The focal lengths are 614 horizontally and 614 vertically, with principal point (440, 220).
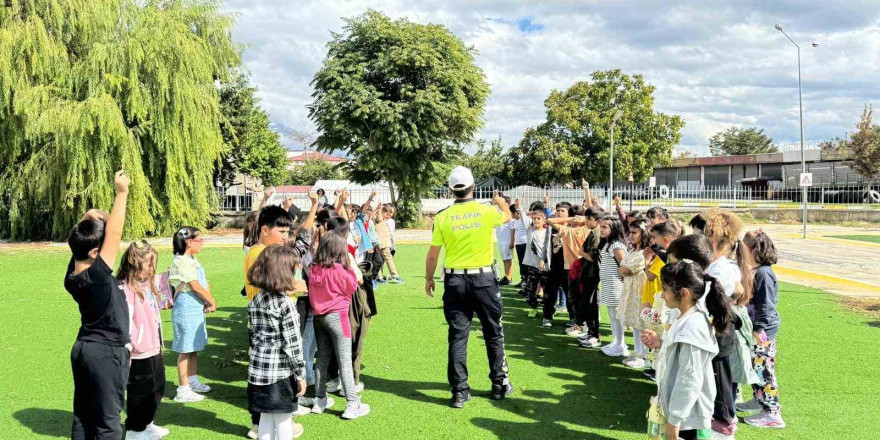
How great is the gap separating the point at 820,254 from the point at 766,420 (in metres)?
15.8

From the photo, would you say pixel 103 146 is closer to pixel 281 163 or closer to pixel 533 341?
pixel 533 341

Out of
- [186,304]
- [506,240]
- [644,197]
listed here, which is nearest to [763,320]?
[186,304]

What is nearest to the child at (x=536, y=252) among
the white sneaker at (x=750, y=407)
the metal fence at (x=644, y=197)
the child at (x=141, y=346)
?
the white sneaker at (x=750, y=407)

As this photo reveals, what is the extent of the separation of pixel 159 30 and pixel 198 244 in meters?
19.7

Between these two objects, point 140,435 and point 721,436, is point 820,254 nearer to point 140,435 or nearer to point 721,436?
point 721,436

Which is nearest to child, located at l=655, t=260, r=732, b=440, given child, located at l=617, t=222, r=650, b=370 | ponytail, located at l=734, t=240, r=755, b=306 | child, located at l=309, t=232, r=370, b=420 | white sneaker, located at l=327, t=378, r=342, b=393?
ponytail, located at l=734, t=240, r=755, b=306

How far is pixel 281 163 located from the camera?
44.7 metres

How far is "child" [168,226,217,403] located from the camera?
217 inches

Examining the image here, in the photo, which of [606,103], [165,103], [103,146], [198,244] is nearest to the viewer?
[198,244]

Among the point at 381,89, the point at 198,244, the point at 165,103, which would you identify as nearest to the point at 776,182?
the point at 381,89

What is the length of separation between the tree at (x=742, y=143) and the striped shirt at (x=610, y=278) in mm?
74431

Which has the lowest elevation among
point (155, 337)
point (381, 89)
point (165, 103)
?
point (155, 337)

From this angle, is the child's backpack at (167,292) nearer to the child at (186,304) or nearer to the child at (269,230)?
the child at (186,304)

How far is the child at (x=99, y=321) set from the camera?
11.7 ft
